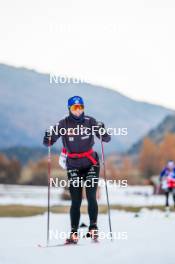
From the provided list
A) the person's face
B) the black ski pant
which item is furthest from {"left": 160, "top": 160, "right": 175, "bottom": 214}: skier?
the person's face

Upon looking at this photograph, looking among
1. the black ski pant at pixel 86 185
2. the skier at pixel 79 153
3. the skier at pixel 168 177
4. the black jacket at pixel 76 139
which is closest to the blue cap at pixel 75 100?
the skier at pixel 79 153

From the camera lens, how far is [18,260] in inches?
258

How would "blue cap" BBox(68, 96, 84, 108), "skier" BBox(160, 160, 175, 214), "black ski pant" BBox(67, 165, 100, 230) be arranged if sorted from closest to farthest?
"blue cap" BBox(68, 96, 84, 108) → "black ski pant" BBox(67, 165, 100, 230) → "skier" BBox(160, 160, 175, 214)

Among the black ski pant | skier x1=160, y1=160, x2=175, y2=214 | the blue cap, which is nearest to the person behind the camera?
the blue cap

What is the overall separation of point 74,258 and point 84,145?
6.86 ft

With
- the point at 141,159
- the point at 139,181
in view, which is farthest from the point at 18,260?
the point at 141,159

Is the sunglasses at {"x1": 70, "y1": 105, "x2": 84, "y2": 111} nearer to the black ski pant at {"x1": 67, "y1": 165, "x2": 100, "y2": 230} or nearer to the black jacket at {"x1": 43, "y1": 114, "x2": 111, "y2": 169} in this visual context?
the black jacket at {"x1": 43, "y1": 114, "x2": 111, "y2": 169}

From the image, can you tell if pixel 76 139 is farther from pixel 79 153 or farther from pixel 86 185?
pixel 86 185

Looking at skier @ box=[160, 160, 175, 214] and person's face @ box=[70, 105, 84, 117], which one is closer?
person's face @ box=[70, 105, 84, 117]

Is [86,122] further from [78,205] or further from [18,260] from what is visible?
[18,260]

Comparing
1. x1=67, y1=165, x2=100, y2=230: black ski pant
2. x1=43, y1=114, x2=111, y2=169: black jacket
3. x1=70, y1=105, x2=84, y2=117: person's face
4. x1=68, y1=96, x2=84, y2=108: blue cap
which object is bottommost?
x1=67, y1=165, x2=100, y2=230: black ski pant

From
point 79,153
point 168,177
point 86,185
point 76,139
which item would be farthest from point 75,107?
point 168,177

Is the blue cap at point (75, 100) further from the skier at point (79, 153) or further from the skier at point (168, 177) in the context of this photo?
the skier at point (168, 177)

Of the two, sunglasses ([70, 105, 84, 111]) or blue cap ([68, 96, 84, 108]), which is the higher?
blue cap ([68, 96, 84, 108])
